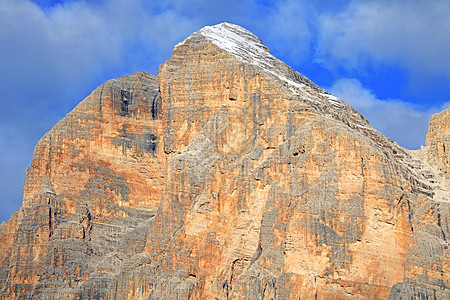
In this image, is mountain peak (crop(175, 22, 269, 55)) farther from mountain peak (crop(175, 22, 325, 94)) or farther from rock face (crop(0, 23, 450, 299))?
rock face (crop(0, 23, 450, 299))

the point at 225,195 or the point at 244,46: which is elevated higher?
the point at 244,46

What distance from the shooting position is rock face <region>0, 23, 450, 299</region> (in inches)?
5359

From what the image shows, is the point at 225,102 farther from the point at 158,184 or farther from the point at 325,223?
the point at 325,223

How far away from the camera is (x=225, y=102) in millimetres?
155000

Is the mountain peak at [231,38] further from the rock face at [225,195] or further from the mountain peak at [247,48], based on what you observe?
the rock face at [225,195]

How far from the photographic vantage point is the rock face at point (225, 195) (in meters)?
136

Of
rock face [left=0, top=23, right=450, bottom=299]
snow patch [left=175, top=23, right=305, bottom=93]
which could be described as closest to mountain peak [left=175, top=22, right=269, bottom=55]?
snow patch [left=175, top=23, right=305, bottom=93]

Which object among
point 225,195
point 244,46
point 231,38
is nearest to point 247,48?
point 244,46

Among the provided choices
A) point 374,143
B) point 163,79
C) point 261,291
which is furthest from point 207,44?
point 261,291

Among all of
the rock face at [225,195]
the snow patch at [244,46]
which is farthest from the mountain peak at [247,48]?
the rock face at [225,195]

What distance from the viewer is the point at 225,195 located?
485 feet

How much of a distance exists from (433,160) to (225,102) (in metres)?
21.8

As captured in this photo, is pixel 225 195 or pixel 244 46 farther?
pixel 244 46

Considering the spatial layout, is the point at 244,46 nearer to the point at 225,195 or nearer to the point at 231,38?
the point at 231,38
